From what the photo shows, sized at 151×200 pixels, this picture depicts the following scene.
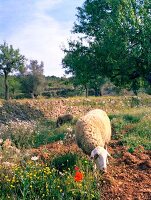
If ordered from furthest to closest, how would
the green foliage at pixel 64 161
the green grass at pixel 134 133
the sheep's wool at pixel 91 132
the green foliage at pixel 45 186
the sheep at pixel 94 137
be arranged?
1. the green grass at pixel 134 133
2. the sheep's wool at pixel 91 132
3. the green foliage at pixel 64 161
4. the sheep at pixel 94 137
5. the green foliage at pixel 45 186

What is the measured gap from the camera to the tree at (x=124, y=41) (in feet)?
84.4

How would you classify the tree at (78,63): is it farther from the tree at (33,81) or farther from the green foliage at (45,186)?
the tree at (33,81)

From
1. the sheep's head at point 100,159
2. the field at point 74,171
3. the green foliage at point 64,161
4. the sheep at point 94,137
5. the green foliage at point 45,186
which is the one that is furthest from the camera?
the green foliage at point 64,161

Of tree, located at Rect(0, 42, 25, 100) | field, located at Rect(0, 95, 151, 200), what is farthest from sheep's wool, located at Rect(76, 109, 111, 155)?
tree, located at Rect(0, 42, 25, 100)

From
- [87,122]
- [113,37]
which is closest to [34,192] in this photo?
[87,122]

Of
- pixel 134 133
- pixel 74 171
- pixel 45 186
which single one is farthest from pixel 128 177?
pixel 134 133

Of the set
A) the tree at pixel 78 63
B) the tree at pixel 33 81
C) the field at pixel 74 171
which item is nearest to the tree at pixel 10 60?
the tree at pixel 33 81

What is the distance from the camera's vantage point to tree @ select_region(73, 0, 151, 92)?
2571cm

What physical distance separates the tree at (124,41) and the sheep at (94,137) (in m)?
13.3

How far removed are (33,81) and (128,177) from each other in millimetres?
48409

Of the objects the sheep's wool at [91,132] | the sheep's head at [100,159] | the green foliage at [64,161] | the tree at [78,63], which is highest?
the tree at [78,63]

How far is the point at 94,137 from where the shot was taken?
11.3 meters

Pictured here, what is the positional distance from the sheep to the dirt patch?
1.47 ft

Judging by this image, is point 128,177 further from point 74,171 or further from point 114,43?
point 114,43
